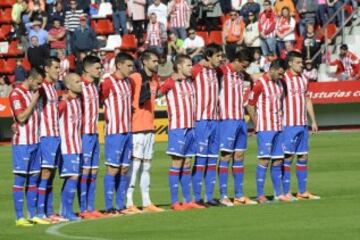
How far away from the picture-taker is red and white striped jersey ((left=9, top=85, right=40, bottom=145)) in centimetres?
1853

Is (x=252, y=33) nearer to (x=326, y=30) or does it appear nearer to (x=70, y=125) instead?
(x=326, y=30)

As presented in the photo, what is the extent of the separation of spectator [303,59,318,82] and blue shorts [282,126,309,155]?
15.2m

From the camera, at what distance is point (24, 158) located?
61.0ft

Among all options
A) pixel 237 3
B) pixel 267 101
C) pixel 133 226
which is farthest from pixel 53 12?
pixel 133 226

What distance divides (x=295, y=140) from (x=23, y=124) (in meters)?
4.93

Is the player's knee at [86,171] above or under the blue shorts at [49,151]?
under

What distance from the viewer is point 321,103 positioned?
3616 cm

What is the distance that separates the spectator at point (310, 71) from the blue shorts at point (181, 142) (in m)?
16.6

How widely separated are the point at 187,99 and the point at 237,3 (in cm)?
2026

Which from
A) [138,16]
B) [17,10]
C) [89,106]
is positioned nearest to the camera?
[89,106]

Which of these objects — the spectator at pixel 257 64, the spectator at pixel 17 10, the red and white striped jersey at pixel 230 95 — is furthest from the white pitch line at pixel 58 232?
the spectator at pixel 17 10

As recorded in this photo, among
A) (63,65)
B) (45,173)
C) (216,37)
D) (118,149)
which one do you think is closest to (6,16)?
(63,65)

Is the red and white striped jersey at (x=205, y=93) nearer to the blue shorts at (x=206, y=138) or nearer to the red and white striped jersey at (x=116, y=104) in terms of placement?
the blue shorts at (x=206, y=138)

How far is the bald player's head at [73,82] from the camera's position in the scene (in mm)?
19156
